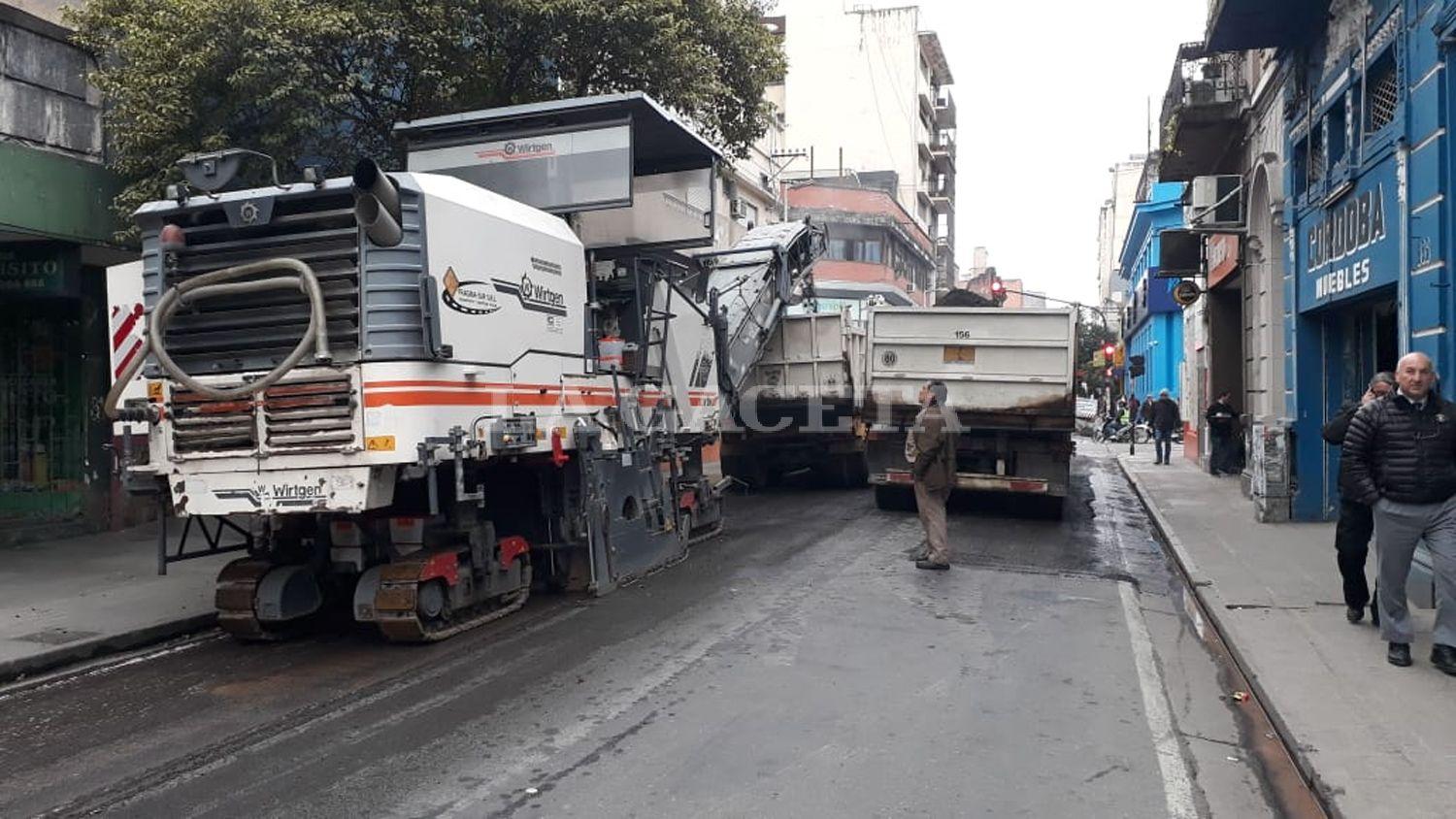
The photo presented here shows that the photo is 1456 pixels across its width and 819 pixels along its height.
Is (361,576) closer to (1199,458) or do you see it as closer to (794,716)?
(794,716)

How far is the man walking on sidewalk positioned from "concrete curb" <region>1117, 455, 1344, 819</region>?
0.92 metres

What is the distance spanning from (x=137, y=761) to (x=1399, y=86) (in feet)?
33.4

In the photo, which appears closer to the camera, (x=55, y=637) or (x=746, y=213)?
(x=55, y=637)

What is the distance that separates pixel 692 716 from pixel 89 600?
6.13 m

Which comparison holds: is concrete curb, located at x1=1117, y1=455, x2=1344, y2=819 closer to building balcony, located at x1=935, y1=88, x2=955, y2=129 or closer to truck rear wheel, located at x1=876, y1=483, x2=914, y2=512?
truck rear wheel, located at x1=876, y1=483, x2=914, y2=512

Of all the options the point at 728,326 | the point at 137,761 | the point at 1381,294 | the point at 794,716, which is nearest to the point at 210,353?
the point at 137,761

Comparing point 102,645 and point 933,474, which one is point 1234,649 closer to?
point 933,474

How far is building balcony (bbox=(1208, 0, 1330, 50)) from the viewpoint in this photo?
40.3 ft

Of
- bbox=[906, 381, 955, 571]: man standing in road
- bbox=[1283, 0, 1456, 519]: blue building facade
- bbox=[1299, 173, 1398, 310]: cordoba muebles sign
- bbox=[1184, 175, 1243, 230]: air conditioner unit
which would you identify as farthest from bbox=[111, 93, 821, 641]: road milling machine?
bbox=[1184, 175, 1243, 230]: air conditioner unit

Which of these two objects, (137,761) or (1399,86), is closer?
(137,761)

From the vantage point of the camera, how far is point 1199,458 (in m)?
23.0

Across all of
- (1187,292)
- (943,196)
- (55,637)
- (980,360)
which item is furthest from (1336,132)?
(943,196)

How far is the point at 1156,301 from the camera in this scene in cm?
3816

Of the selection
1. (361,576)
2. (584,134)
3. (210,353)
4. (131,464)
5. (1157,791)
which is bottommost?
(1157,791)
